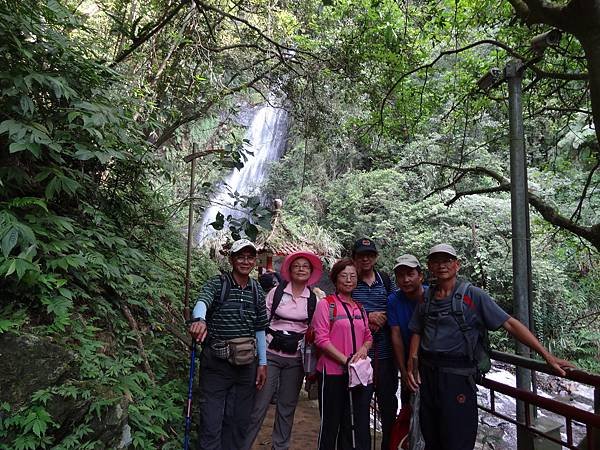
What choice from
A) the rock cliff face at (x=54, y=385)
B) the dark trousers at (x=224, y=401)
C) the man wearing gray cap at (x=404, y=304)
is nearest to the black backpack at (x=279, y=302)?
the dark trousers at (x=224, y=401)

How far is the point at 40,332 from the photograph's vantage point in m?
2.62

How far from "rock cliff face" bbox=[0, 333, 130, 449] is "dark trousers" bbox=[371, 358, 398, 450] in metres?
1.81

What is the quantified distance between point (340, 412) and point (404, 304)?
0.90 m

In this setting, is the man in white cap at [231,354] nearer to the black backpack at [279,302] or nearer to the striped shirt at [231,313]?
the striped shirt at [231,313]

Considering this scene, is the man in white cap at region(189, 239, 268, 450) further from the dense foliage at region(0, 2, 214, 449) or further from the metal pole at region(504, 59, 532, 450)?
the metal pole at region(504, 59, 532, 450)

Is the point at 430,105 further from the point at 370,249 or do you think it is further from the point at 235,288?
the point at 235,288

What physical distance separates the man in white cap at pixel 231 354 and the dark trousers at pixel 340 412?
20.1 inches

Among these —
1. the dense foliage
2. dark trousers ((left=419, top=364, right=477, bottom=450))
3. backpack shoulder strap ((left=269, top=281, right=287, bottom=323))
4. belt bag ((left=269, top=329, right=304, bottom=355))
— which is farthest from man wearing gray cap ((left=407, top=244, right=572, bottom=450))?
the dense foliage

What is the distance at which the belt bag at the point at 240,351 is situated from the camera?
2.86 metres

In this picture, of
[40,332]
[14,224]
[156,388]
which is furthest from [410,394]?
[14,224]

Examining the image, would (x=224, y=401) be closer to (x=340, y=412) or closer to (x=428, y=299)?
(x=340, y=412)

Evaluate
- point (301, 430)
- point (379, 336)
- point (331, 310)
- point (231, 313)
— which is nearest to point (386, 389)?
point (379, 336)

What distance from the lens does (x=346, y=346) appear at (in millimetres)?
2912

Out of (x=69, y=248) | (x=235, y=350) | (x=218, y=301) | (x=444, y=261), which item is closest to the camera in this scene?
(x=444, y=261)
